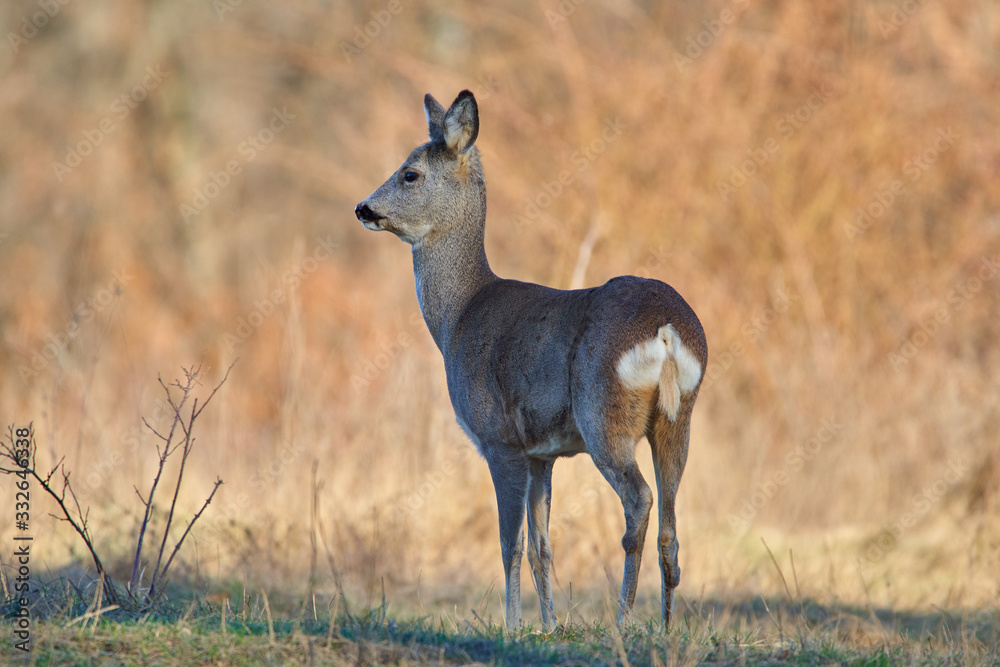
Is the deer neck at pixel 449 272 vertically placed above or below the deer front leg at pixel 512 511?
above

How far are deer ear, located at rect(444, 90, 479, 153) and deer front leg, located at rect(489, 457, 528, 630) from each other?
1.87m

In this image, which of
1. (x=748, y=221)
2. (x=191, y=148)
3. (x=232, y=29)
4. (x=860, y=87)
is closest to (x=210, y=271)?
(x=191, y=148)

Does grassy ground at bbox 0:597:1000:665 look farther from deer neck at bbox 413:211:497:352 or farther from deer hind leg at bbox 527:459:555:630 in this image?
deer neck at bbox 413:211:497:352

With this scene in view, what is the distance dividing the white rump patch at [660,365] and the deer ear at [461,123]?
1.85 metres

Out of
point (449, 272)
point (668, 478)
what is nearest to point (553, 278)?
point (449, 272)

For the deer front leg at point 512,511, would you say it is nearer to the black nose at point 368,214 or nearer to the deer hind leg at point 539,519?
the deer hind leg at point 539,519

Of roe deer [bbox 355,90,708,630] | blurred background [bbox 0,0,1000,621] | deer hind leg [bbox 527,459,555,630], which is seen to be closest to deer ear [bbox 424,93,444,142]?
roe deer [bbox 355,90,708,630]

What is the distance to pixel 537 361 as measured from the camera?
5.15m

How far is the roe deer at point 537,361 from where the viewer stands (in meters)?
4.76

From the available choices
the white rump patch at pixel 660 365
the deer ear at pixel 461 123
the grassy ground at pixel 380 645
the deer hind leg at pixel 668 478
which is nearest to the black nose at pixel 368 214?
the deer ear at pixel 461 123

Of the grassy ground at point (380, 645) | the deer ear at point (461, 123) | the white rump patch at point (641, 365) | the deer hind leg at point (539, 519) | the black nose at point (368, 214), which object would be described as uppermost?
the deer ear at point (461, 123)

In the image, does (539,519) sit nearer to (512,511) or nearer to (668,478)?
(512,511)

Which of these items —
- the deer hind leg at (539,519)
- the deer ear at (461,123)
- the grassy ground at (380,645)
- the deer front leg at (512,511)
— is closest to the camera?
the grassy ground at (380,645)

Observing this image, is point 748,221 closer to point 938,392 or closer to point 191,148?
point 938,392
